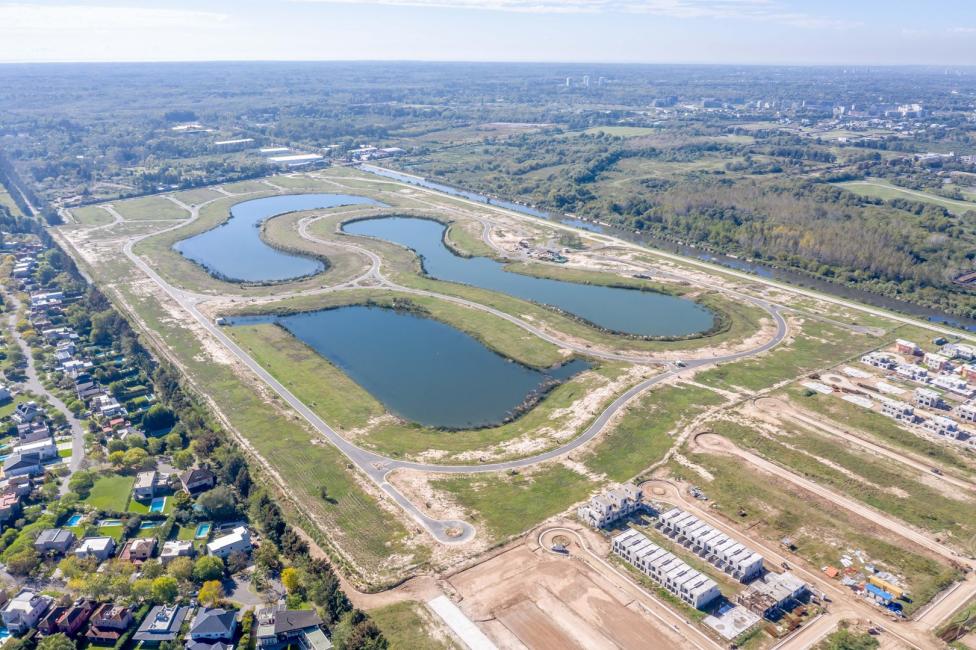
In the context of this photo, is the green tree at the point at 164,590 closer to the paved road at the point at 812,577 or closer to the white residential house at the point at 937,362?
the paved road at the point at 812,577

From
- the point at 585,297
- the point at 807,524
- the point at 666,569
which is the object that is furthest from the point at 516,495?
the point at 585,297

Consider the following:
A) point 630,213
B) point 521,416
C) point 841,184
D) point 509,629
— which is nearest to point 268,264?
point 521,416

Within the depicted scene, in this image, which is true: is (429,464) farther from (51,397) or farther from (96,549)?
(51,397)

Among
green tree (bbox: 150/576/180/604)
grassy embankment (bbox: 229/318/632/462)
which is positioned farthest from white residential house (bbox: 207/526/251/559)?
grassy embankment (bbox: 229/318/632/462)

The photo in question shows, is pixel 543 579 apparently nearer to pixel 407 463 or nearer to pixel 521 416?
pixel 407 463

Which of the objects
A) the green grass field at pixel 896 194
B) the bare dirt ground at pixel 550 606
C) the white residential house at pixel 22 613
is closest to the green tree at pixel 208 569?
the white residential house at pixel 22 613

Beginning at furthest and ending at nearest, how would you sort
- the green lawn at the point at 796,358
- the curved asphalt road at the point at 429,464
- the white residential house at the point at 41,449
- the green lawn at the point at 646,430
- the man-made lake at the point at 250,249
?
the man-made lake at the point at 250,249, the green lawn at the point at 796,358, the green lawn at the point at 646,430, the white residential house at the point at 41,449, the curved asphalt road at the point at 429,464

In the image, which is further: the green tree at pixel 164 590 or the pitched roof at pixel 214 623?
the green tree at pixel 164 590

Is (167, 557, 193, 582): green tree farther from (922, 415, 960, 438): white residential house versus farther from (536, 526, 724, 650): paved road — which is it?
(922, 415, 960, 438): white residential house
